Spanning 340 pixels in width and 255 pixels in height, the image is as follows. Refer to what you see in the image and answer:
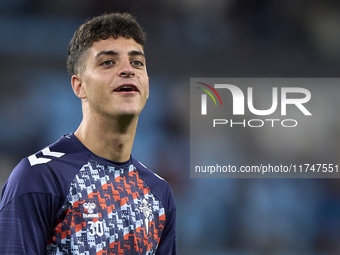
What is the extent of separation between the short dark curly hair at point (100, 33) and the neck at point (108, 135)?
10.5 inches

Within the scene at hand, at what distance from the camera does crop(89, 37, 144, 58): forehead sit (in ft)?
6.22

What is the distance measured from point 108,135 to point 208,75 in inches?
129

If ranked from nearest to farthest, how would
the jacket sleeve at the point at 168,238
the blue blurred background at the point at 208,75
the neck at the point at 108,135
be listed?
the neck at the point at 108,135, the jacket sleeve at the point at 168,238, the blue blurred background at the point at 208,75

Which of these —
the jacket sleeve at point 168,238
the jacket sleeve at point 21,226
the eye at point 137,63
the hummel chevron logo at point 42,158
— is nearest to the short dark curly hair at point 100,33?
the eye at point 137,63

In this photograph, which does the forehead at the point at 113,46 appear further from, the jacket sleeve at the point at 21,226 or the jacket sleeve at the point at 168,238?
the jacket sleeve at the point at 168,238

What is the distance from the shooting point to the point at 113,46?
1899mm

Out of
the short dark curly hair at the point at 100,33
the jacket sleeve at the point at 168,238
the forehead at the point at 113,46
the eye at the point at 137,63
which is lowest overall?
the jacket sleeve at the point at 168,238

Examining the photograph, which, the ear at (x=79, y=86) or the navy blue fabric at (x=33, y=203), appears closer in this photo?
the navy blue fabric at (x=33, y=203)

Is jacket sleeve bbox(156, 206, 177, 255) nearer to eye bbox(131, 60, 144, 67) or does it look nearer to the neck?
the neck

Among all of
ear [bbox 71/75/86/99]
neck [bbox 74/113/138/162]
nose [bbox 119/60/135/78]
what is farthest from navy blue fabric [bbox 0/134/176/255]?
nose [bbox 119/60/135/78]

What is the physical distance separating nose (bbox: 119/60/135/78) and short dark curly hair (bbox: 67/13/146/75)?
15 centimetres

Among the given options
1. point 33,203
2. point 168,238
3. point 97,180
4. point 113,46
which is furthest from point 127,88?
point 168,238

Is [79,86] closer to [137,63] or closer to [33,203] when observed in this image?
[137,63]

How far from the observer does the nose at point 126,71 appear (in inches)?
72.6
